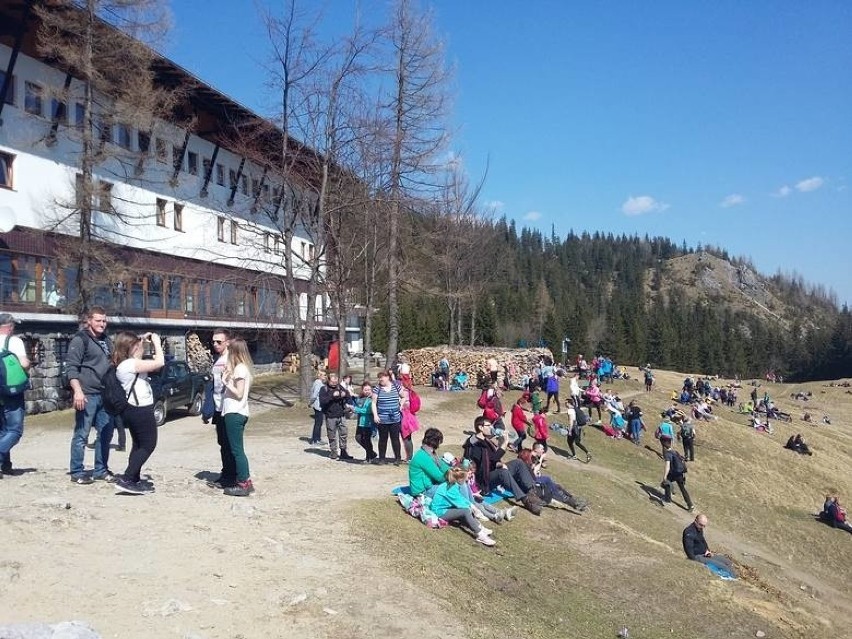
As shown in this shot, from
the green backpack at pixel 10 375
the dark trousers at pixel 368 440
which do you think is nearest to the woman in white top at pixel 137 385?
the green backpack at pixel 10 375

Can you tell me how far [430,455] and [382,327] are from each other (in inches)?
2239

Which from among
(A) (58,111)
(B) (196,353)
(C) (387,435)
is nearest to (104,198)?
(A) (58,111)

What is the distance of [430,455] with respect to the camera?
33.4ft

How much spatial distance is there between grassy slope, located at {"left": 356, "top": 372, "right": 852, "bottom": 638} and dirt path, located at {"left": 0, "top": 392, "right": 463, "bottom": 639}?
0.69 meters

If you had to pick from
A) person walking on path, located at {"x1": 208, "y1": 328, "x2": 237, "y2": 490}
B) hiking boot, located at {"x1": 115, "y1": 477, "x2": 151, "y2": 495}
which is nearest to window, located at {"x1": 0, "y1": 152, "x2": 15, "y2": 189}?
person walking on path, located at {"x1": 208, "y1": 328, "x2": 237, "y2": 490}

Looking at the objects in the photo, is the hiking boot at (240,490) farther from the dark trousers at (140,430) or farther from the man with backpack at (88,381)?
the man with backpack at (88,381)

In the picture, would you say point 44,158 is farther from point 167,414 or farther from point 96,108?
point 167,414

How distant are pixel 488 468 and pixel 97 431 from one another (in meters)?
Result: 6.52

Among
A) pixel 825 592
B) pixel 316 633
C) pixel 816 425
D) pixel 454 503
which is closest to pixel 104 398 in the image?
pixel 316 633

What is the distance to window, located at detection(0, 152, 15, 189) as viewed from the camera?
22312 millimetres

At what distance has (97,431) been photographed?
27.7ft

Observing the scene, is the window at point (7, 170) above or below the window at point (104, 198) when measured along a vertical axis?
above

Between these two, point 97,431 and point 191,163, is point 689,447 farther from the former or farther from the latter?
point 191,163

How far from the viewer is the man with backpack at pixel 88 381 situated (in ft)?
26.7
